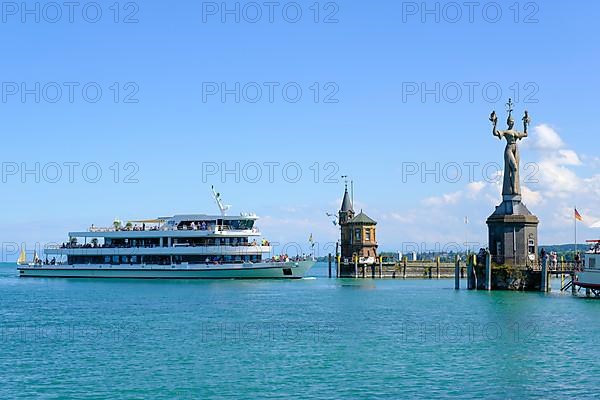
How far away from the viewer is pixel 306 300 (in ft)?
203

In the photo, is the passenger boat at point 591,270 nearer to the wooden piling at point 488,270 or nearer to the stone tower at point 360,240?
the wooden piling at point 488,270

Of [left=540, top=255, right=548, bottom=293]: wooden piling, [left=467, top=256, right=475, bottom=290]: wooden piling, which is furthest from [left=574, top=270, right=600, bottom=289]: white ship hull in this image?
[left=467, top=256, right=475, bottom=290]: wooden piling

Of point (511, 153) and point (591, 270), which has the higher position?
point (511, 153)

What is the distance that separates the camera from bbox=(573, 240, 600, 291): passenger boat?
192ft

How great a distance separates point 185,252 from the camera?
Result: 9012 cm

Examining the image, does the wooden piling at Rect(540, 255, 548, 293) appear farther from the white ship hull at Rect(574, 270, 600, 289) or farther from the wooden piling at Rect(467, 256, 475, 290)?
the wooden piling at Rect(467, 256, 475, 290)

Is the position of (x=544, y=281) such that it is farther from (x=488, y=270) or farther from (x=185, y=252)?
(x=185, y=252)

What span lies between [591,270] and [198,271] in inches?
1696

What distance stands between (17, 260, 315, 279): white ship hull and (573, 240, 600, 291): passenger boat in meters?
36.0

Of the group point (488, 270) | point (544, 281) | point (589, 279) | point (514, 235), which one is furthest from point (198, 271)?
point (589, 279)

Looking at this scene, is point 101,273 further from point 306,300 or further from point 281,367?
point 281,367

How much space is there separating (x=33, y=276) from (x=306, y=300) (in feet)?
181

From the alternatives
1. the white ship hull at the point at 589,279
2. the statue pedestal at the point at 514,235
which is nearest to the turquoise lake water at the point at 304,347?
the white ship hull at the point at 589,279

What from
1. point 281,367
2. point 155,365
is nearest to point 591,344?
point 281,367
